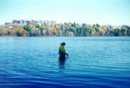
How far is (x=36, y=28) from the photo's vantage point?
350ft

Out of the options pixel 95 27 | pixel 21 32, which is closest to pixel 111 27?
pixel 95 27

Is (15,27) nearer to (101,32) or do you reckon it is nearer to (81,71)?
(101,32)

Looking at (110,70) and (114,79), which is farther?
(110,70)

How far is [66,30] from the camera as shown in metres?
109

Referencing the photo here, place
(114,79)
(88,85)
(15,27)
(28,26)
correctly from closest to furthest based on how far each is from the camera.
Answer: (88,85), (114,79), (15,27), (28,26)

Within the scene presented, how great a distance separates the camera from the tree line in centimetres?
10097

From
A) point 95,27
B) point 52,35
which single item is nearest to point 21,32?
point 52,35

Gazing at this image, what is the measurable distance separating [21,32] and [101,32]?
102 ft

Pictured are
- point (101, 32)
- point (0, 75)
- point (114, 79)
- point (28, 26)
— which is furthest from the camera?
point (101, 32)

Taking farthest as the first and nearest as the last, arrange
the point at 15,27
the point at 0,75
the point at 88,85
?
the point at 15,27 < the point at 0,75 < the point at 88,85

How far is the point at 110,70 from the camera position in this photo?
1501 centimetres

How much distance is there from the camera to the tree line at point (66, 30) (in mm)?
100975

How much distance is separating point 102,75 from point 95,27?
3659 inches

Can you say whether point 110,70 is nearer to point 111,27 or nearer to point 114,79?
point 114,79
